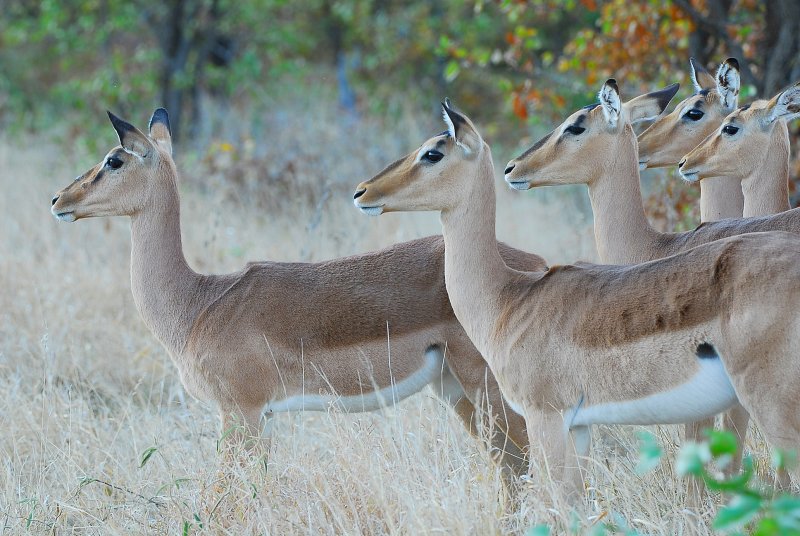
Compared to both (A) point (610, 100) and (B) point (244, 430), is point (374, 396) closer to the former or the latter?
(B) point (244, 430)

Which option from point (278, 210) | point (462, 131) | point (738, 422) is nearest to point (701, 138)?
point (738, 422)

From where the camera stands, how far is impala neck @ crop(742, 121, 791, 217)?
16.3 feet

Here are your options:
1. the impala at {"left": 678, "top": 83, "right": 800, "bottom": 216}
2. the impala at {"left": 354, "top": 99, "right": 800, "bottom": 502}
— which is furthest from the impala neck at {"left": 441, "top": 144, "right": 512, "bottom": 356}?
the impala at {"left": 678, "top": 83, "right": 800, "bottom": 216}

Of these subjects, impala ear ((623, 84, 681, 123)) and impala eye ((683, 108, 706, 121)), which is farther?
impala eye ((683, 108, 706, 121))

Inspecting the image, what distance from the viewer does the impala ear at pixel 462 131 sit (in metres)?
4.02

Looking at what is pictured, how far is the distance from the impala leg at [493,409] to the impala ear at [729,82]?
184 centimetres

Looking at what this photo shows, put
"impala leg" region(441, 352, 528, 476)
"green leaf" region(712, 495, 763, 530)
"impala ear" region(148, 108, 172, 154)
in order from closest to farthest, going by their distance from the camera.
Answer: "green leaf" region(712, 495, 763, 530), "impala leg" region(441, 352, 528, 476), "impala ear" region(148, 108, 172, 154)

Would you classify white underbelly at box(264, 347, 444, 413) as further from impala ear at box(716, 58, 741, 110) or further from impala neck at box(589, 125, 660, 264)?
impala ear at box(716, 58, 741, 110)

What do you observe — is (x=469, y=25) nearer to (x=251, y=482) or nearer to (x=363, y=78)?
(x=363, y=78)

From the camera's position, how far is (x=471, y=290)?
4094 millimetres

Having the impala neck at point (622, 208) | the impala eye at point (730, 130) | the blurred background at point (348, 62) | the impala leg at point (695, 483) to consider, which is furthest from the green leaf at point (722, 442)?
the blurred background at point (348, 62)

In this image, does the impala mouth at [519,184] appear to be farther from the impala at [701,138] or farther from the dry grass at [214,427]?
the impala at [701,138]

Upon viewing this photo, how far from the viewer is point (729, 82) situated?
5188mm

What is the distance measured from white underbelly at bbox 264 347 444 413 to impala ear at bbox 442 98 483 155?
92 centimetres
